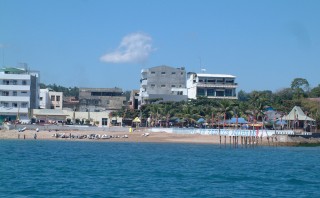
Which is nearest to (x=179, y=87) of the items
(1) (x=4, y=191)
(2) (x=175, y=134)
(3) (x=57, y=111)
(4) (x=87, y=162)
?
(3) (x=57, y=111)

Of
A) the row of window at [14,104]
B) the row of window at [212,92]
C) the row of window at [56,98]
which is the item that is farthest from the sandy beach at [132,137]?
the row of window at [56,98]

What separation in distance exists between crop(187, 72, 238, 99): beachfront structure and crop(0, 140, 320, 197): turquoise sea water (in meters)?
68.8

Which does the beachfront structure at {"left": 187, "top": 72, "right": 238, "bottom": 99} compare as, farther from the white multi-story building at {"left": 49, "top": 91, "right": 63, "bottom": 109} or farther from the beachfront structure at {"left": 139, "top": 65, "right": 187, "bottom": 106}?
the white multi-story building at {"left": 49, "top": 91, "right": 63, "bottom": 109}

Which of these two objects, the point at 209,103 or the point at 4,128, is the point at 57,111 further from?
the point at 209,103

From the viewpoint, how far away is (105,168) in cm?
5456

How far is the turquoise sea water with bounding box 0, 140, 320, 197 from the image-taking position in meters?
40.2

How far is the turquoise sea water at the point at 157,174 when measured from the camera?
4022 cm

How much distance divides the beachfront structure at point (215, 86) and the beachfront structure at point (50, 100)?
102ft

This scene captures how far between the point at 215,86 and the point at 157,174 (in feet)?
314

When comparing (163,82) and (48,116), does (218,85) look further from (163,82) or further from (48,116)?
(48,116)

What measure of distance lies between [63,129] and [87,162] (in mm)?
50794

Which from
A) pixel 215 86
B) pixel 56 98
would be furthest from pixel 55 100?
pixel 215 86

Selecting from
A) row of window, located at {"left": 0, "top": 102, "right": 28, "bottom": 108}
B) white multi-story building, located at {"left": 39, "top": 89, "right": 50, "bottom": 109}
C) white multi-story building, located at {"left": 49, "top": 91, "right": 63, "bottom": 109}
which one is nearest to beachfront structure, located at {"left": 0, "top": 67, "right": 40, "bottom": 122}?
row of window, located at {"left": 0, "top": 102, "right": 28, "bottom": 108}

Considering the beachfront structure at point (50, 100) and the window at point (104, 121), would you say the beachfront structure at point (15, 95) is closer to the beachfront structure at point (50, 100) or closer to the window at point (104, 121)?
the window at point (104, 121)
